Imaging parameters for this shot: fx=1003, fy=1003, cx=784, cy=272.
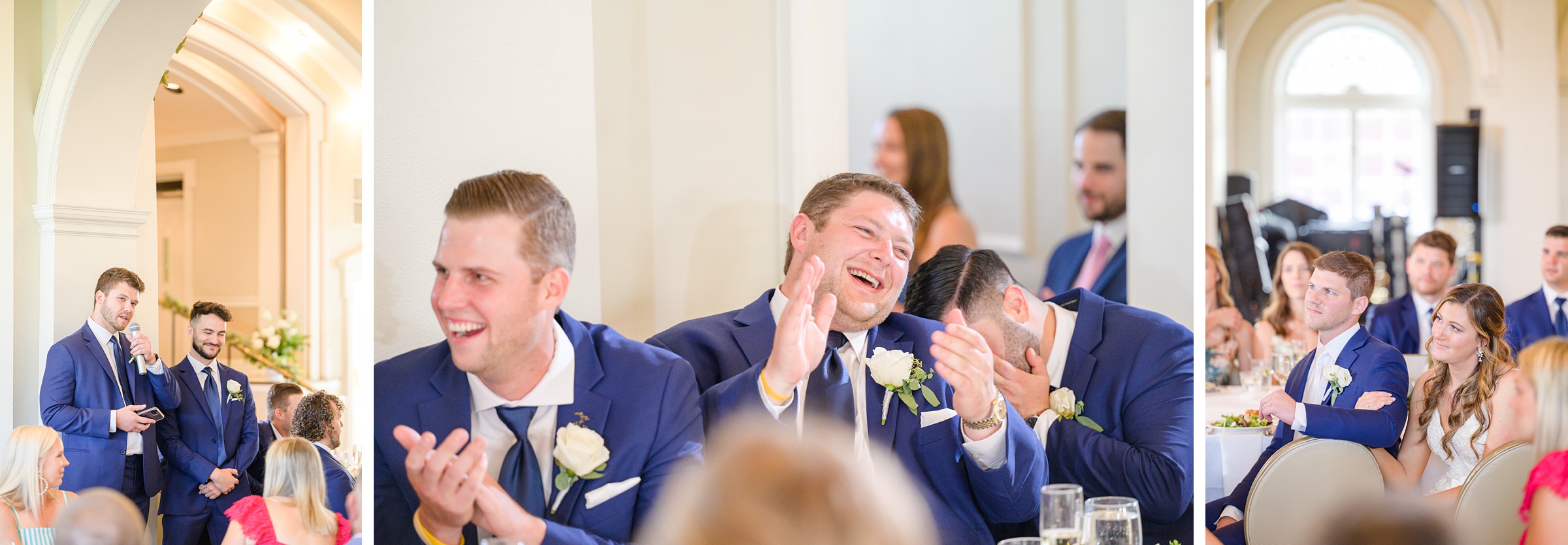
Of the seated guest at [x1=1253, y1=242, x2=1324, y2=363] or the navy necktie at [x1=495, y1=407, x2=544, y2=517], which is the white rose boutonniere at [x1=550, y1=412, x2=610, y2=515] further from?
the seated guest at [x1=1253, y1=242, x2=1324, y2=363]

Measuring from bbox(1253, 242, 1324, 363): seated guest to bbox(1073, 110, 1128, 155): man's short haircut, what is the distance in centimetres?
267

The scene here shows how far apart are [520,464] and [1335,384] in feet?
9.80

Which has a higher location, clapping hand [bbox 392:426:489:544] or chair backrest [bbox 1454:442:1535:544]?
clapping hand [bbox 392:426:489:544]

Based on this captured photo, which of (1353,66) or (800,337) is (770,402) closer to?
(800,337)

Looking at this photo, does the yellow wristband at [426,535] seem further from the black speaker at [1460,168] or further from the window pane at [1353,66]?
the window pane at [1353,66]

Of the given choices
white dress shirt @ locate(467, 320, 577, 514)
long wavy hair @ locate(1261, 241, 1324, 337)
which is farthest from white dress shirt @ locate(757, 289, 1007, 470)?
long wavy hair @ locate(1261, 241, 1324, 337)

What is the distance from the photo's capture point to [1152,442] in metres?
2.73

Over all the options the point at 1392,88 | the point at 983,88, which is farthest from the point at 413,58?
the point at 1392,88

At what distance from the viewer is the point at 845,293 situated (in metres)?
2.59

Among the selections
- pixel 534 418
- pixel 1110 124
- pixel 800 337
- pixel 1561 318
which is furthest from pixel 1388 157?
pixel 534 418

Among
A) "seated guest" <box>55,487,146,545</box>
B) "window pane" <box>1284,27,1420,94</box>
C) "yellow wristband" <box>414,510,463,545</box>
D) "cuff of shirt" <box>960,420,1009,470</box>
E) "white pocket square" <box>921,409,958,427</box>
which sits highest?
"window pane" <box>1284,27,1420,94</box>

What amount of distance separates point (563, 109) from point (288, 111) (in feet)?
21.1

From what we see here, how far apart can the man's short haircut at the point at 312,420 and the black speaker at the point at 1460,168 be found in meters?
9.33

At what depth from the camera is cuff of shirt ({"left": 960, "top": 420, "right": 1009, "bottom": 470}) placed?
101 inches
